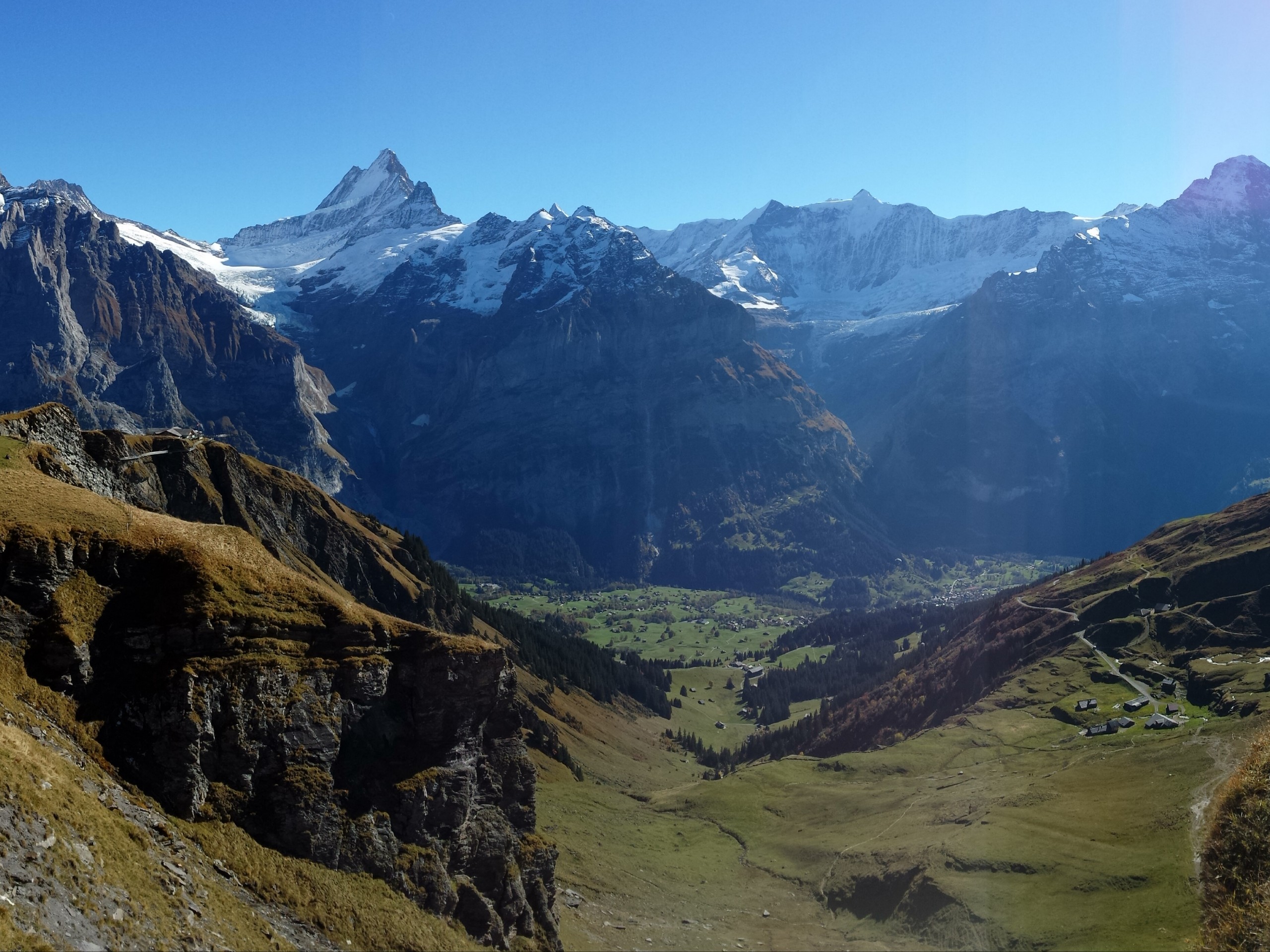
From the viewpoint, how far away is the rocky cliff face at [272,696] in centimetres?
5012

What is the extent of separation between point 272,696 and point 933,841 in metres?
92.3

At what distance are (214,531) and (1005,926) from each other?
8745 centimetres

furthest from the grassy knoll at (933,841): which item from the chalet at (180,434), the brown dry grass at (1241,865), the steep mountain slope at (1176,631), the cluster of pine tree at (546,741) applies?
the chalet at (180,434)

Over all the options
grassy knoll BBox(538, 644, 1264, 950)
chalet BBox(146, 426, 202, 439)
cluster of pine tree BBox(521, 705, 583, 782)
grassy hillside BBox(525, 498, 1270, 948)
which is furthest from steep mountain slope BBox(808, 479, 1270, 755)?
chalet BBox(146, 426, 202, 439)

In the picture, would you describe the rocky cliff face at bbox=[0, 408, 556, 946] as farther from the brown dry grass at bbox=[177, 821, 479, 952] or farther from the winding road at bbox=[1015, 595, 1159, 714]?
the winding road at bbox=[1015, 595, 1159, 714]

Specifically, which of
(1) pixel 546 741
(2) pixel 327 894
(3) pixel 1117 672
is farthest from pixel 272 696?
(3) pixel 1117 672

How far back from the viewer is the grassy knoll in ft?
305

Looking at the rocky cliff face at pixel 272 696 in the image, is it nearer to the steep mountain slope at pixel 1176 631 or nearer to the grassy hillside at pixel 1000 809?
the grassy hillside at pixel 1000 809

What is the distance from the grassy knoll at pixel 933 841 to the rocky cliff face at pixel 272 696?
23342 millimetres

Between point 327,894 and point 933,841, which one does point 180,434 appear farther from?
point 933,841

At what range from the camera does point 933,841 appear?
116 metres

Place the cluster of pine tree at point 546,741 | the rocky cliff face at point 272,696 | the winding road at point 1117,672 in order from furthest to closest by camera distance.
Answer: the cluster of pine tree at point 546,741, the winding road at point 1117,672, the rocky cliff face at point 272,696

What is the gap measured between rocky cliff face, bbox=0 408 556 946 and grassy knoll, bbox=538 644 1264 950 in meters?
23.3

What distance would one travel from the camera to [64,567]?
51.8m
